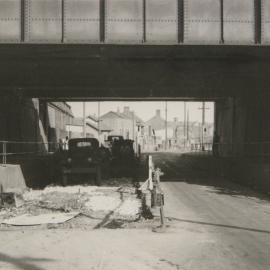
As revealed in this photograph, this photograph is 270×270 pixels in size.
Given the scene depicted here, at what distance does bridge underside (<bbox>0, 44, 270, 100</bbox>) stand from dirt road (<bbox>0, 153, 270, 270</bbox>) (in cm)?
894

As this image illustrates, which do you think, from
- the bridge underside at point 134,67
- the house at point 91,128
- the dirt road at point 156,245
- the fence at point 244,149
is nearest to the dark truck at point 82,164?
the bridge underside at point 134,67

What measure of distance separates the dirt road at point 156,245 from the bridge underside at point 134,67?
8.94m

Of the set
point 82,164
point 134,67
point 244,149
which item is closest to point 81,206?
point 82,164

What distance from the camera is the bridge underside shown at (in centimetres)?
2195

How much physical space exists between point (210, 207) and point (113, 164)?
17647 mm

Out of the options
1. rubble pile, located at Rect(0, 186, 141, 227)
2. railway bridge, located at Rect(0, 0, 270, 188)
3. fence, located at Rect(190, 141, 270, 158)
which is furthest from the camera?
fence, located at Rect(190, 141, 270, 158)

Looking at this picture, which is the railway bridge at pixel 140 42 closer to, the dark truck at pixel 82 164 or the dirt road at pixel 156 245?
the dark truck at pixel 82 164

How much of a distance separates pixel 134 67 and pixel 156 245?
16106 mm

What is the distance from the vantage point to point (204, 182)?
89.6 feet

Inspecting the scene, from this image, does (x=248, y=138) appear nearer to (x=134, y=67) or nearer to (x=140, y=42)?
(x=134, y=67)

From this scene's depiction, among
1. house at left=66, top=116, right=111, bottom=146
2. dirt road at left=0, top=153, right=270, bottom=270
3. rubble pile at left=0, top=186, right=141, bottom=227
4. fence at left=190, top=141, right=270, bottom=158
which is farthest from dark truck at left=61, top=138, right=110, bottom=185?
A: house at left=66, top=116, right=111, bottom=146

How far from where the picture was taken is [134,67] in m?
25.8

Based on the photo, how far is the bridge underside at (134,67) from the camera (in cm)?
2195

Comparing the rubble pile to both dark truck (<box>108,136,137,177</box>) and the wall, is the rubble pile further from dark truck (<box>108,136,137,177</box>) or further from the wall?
dark truck (<box>108,136,137,177</box>)
